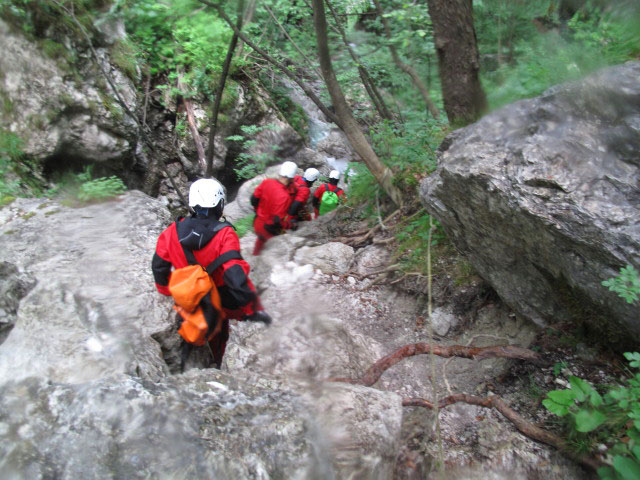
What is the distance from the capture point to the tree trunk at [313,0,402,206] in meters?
4.77

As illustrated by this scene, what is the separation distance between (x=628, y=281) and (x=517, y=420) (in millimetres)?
1110

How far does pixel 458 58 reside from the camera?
398 centimetres

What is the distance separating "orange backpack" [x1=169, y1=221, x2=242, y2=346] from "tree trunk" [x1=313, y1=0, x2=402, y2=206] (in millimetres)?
2552

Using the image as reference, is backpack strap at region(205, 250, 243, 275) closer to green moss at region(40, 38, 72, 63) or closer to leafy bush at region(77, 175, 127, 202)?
leafy bush at region(77, 175, 127, 202)

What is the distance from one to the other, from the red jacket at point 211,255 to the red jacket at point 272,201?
242 centimetres

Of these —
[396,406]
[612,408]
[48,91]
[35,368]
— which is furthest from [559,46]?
[48,91]

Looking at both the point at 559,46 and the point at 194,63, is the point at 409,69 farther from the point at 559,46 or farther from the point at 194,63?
the point at 194,63

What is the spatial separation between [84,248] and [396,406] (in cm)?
415

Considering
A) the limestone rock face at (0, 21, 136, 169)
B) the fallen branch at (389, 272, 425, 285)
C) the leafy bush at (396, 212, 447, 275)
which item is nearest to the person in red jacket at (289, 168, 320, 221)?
the leafy bush at (396, 212, 447, 275)

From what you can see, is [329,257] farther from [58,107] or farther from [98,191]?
[58,107]

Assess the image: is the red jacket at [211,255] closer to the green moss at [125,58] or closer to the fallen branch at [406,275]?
the fallen branch at [406,275]

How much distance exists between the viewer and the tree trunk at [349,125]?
15.6 ft

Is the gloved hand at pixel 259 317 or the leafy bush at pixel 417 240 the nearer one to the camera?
the gloved hand at pixel 259 317

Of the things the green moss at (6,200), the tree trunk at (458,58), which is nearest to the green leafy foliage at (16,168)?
the green moss at (6,200)
